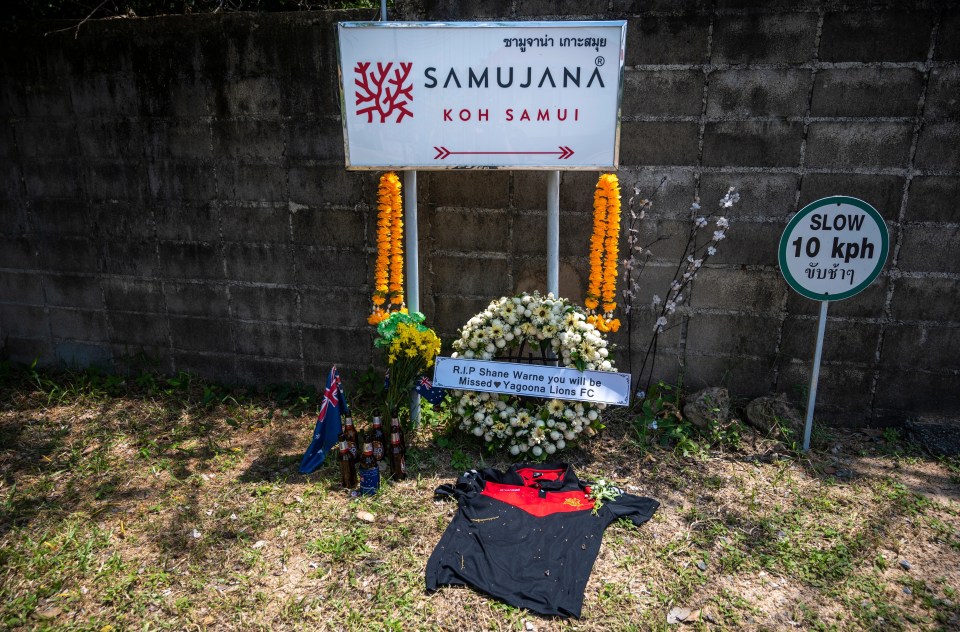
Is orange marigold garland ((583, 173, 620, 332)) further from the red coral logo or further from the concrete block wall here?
the red coral logo

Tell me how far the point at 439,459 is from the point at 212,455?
1454 millimetres

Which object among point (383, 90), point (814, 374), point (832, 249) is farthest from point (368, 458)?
point (832, 249)

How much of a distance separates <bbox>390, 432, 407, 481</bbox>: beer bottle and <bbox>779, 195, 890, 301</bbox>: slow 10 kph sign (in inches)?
97.2

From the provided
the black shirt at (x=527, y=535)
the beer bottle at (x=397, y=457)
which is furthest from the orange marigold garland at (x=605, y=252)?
the beer bottle at (x=397, y=457)

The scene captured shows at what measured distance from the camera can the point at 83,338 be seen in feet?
15.8

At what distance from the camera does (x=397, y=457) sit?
11.3 feet

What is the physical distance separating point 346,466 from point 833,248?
3.08 m

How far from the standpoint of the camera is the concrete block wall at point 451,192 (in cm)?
355

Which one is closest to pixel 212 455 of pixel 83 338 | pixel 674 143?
pixel 83 338

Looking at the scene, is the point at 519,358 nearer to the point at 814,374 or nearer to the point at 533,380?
the point at 533,380

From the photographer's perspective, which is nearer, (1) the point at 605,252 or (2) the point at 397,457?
(2) the point at 397,457

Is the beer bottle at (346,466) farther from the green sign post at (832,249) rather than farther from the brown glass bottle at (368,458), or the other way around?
the green sign post at (832,249)

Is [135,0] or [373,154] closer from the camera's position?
[373,154]

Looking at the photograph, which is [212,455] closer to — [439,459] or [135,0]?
[439,459]
